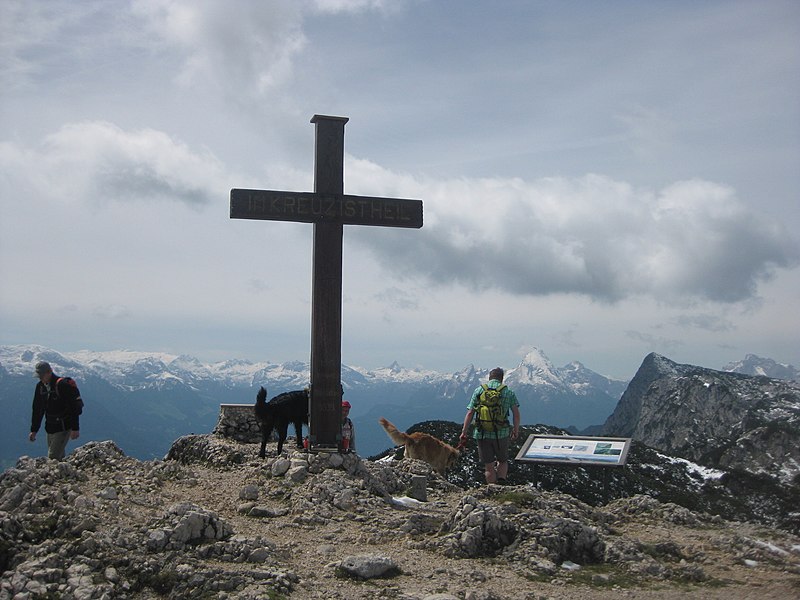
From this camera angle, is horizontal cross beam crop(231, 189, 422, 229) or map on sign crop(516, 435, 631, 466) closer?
map on sign crop(516, 435, 631, 466)

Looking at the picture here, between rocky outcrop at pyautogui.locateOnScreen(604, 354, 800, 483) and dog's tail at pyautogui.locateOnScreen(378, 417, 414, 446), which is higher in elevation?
dog's tail at pyautogui.locateOnScreen(378, 417, 414, 446)

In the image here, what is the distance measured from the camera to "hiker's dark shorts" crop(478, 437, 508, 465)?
13859mm

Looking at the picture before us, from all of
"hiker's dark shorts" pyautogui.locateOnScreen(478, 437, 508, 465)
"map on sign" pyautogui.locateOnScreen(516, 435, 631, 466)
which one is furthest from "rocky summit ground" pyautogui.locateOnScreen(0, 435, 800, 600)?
"hiker's dark shorts" pyautogui.locateOnScreen(478, 437, 508, 465)

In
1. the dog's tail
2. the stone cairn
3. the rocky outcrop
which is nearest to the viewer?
the dog's tail

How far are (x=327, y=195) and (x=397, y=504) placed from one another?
633 cm

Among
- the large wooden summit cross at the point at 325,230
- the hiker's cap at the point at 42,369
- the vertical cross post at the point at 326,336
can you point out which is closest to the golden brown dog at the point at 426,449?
the vertical cross post at the point at 326,336

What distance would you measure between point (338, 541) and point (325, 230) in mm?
6615

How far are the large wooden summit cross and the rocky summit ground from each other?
109 centimetres

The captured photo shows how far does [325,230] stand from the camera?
49.4ft

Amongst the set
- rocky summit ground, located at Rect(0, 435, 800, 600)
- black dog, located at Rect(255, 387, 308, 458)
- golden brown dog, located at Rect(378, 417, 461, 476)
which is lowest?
rocky summit ground, located at Rect(0, 435, 800, 600)

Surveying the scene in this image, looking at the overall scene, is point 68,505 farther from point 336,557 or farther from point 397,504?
point 397,504

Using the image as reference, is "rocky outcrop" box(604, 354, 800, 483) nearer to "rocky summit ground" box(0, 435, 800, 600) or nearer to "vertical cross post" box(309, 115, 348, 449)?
"vertical cross post" box(309, 115, 348, 449)

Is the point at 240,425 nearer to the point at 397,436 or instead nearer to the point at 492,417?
the point at 397,436

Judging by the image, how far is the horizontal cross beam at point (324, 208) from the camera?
14.6m
